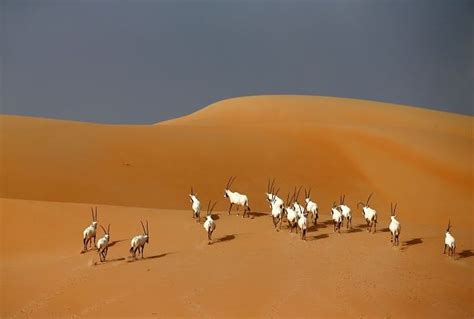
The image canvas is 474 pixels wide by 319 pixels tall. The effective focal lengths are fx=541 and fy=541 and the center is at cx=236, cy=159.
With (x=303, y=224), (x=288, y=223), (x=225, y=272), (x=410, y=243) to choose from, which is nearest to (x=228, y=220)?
(x=288, y=223)

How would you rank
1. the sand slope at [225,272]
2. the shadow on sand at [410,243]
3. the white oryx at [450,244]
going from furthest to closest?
the shadow on sand at [410,243]
the white oryx at [450,244]
the sand slope at [225,272]

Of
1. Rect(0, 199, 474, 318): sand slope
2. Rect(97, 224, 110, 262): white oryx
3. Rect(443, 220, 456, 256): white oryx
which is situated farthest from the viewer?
Rect(443, 220, 456, 256): white oryx

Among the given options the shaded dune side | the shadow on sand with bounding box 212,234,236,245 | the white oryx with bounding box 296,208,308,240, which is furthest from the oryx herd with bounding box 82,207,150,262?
the shaded dune side

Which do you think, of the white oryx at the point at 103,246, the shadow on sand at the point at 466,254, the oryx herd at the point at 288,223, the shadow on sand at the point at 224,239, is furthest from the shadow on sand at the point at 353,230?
the white oryx at the point at 103,246

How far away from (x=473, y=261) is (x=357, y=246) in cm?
262

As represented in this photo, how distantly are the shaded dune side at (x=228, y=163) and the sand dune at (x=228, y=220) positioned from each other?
3.5 inches

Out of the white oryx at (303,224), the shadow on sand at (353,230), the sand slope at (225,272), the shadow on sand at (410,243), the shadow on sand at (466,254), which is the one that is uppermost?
the white oryx at (303,224)

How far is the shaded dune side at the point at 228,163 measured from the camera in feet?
62.5

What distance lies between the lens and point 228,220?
49.3 ft

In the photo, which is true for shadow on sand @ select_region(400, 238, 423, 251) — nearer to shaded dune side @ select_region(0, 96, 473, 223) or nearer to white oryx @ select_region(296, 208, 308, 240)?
white oryx @ select_region(296, 208, 308, 240)

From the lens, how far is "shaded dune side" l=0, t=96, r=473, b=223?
19.0 metres

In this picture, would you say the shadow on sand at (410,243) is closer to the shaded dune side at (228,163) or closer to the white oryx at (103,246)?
the shaded dune side at (228,163)

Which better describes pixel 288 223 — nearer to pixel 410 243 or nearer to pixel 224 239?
pixel 224 239

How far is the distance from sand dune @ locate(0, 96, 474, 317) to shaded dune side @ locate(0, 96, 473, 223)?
9 cm
